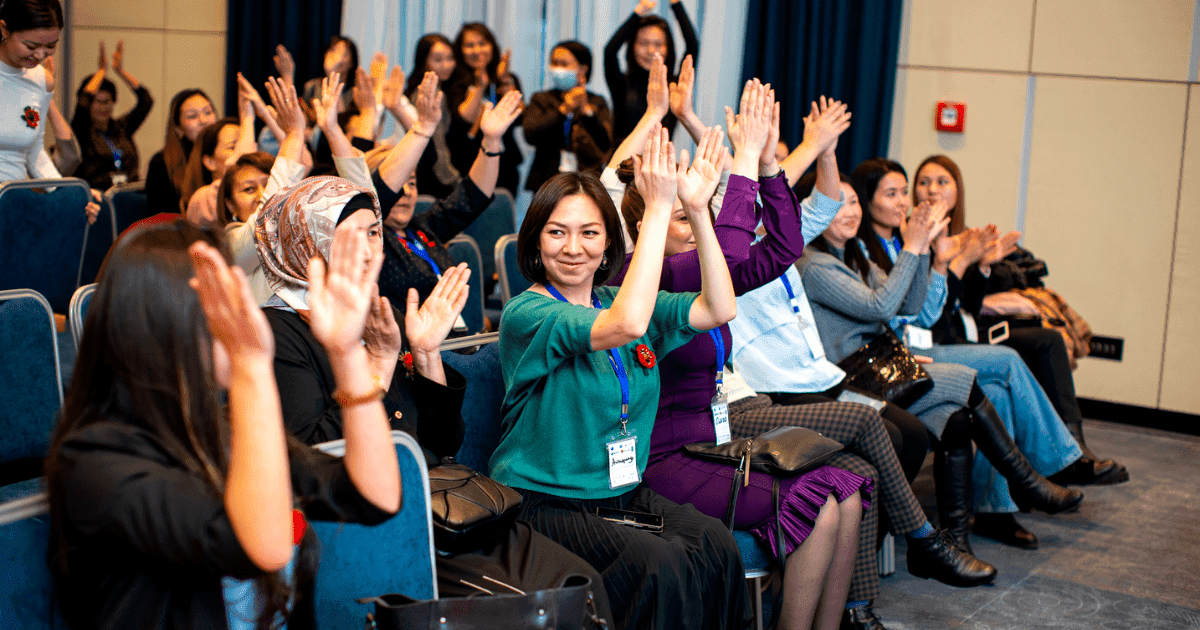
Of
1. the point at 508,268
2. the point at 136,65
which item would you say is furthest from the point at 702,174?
the point at 136,65

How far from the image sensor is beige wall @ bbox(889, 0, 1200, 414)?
521 centimetres

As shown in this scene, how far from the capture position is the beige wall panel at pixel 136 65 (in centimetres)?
845

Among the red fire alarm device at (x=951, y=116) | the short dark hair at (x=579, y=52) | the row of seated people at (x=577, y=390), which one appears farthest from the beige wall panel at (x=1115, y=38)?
the short dark hair at (x=579, y=52)

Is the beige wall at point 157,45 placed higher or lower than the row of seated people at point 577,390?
higher

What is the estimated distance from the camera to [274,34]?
25.5 ft

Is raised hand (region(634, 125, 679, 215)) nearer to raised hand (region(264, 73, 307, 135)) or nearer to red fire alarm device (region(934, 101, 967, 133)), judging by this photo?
raised hand (region(264, 73, 307, 135))

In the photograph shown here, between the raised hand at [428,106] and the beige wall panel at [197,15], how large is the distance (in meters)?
5.73

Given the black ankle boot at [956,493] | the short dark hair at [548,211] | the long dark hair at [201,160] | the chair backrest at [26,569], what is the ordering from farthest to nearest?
the long dark hair at [201,160] < the black ankle boot at [956,493] < the short dark hair at [548,211] < the chair backrest at [26,569]

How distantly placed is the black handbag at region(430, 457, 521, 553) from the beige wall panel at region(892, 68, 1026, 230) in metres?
4.26

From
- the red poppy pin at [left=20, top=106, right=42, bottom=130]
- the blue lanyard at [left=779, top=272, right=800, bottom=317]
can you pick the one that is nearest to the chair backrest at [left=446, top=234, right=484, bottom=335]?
the blue lanyard at [left=779, top=272, right=800, bottom=317]

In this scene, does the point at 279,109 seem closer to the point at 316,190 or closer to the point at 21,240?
the point at 21,240

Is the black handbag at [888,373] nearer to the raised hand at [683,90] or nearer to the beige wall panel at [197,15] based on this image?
the raised hand at [683,90]

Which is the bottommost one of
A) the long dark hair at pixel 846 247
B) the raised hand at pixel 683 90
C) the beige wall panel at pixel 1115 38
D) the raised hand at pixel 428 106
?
the long dark hair at pixel 846 247

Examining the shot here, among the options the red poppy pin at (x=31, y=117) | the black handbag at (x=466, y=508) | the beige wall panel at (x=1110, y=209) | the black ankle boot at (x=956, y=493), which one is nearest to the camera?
the black handbag at (x=466, y=508)
